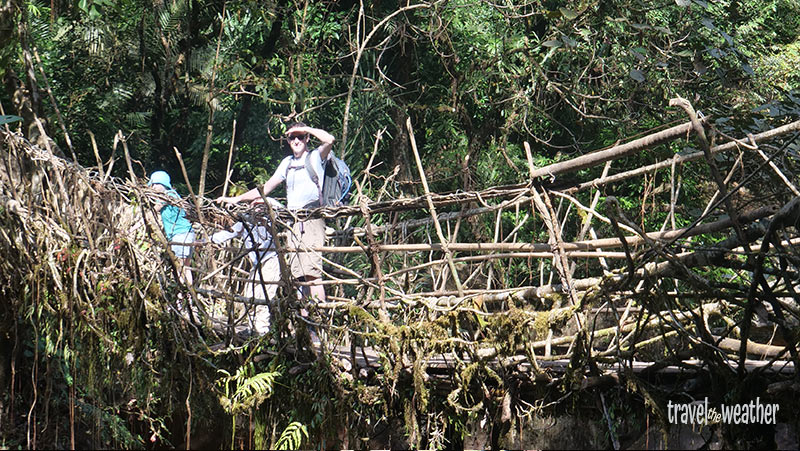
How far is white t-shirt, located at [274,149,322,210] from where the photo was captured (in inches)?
207

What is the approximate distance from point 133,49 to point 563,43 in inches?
237

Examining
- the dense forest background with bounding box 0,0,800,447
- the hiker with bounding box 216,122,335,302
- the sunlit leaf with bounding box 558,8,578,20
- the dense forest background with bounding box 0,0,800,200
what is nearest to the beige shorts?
the hiker with bounding box 216,122,335,302

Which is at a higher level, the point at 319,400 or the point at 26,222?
the point at 26,222

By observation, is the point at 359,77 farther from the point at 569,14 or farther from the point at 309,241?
the point at 569,14

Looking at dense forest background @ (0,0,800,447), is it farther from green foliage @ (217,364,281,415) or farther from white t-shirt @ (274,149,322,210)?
green foliage @ (217,364,281,415)

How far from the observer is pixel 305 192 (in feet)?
17.4

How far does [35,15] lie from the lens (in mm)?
8383

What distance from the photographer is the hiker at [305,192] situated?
4.90m

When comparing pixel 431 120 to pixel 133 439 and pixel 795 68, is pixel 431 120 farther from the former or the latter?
pixel 133 439

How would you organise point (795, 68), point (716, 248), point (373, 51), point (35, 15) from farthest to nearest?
1. point (373, 51)
2. point (795, 68)
3. point (35, 15)
4. point (716, 248)

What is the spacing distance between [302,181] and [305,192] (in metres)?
0.07

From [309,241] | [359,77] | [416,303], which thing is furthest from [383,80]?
[416,303]

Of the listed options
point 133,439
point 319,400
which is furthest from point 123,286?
point 133,439

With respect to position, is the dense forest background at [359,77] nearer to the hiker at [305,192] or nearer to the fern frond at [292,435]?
the hiker at [305,192]
